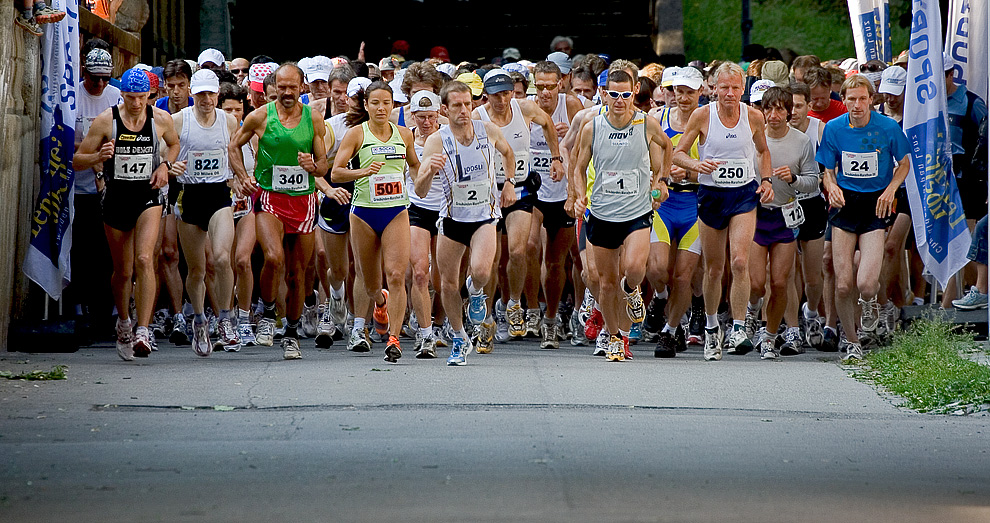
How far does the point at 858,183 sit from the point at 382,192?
3.58 m

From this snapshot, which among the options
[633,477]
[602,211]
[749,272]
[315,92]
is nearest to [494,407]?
[633,477]

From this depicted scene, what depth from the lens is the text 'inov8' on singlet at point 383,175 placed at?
10891 millimetres

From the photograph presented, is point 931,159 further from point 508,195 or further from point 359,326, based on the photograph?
point 359,326

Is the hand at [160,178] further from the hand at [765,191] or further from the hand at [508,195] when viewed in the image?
the hand at [765,191]

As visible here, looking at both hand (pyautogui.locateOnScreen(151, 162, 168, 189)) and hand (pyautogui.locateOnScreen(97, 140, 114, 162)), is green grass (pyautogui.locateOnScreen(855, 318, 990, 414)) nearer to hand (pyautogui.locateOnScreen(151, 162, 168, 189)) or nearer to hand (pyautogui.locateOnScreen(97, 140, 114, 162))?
hand (pyautogui.locateOnScreen(151, 162, 168, 189))

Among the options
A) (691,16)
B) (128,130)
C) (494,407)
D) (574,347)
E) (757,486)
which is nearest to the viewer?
(757,486)

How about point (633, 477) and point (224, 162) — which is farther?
point (224, 162)

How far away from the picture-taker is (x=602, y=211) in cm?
1113

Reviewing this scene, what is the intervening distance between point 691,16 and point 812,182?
59.1 feet

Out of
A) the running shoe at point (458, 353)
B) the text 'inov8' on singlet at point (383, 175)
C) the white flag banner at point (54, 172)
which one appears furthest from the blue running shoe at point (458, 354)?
the white flag banner at point (54, 172)

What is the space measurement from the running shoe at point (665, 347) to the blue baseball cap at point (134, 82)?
13.8 ft

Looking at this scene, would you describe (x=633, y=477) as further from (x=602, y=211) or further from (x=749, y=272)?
(x=749, y=272)

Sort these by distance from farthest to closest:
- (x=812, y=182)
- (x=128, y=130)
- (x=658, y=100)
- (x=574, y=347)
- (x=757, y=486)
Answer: (x=658, y=100) → (x=574, y=347) → (x=812, y=182) → (x=128, y=130) → (x=757, y=486)

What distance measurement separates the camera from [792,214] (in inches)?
460
